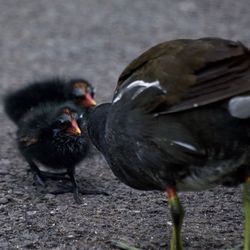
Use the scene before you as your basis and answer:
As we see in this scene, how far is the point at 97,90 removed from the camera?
7.90 meters

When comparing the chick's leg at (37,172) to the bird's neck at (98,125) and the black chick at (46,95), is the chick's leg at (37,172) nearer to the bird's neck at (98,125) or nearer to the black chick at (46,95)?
the black chick at (46,95)

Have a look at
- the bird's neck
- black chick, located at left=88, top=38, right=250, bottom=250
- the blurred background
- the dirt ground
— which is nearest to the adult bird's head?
the dirt ground

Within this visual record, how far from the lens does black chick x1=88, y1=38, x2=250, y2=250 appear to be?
12.5 ft

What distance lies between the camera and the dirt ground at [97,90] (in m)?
4.63

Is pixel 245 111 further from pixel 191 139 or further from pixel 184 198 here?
pixel 184 198

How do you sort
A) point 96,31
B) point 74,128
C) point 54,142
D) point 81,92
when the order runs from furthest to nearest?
point 96,31 → point 81,92 → point 54,142 → point 74,128

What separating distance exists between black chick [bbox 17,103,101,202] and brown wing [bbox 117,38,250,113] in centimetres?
149

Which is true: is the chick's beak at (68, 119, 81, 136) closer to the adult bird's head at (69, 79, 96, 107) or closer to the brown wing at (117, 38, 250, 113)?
the adult bird's head at (69, 79, 96, 107)

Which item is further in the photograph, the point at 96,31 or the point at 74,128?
the point at 96,31

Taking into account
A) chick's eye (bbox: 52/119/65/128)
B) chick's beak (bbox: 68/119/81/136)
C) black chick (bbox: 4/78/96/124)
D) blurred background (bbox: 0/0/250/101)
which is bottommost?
blurred background (bbox: 0/0/250/101)

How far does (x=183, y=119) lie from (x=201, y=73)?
229 mm

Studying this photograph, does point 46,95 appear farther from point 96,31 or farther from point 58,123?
point 96,31

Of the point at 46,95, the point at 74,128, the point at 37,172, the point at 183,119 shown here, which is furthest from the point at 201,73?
the point at 46,95

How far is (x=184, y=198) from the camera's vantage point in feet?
17.1
